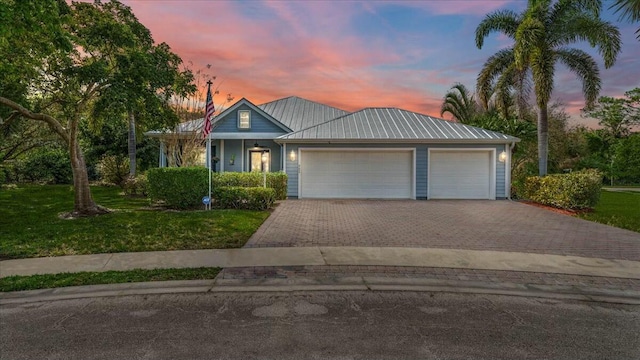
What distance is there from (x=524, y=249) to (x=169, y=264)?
7.34 metres

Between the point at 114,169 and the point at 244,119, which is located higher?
the point at 244,119

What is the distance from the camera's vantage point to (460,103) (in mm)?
30969

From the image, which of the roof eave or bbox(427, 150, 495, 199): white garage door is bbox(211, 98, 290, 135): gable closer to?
the roof eave

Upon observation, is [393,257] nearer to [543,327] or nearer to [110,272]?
[543,327]

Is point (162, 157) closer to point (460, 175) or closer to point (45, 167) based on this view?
point (45, 167)

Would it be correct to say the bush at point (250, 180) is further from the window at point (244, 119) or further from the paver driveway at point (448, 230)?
the window at point (244, 119)

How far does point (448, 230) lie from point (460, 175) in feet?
28.1

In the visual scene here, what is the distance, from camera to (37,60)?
920 centimetres

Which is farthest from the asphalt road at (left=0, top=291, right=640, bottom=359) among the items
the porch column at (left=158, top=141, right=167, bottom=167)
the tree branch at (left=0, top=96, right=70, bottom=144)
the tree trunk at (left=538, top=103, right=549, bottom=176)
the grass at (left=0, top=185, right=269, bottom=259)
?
the porch column at (left=158, top=141, right=167, bottom=167)

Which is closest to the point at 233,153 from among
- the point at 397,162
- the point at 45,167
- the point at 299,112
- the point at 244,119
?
the point at 244,119

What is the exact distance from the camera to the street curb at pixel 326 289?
194 inches

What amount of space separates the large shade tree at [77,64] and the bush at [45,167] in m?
15.5

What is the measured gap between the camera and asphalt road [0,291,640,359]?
343 cm

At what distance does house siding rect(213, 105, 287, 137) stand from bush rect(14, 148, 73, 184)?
13.2 metres
